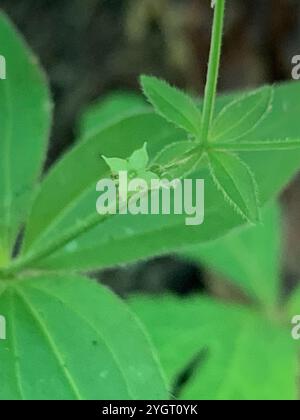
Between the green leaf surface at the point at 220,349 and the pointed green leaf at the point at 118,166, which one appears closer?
the pointed green leaf at the point at 118,166

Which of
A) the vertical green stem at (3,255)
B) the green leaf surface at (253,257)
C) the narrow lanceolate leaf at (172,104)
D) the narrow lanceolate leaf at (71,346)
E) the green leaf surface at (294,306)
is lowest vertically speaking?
the narrow lanceolate leaf at (71,346)

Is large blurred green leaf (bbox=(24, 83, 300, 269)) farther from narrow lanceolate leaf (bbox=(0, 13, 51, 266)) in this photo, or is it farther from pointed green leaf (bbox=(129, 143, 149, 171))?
pointed green leaf (bbox=(129, 143, 149, 171))

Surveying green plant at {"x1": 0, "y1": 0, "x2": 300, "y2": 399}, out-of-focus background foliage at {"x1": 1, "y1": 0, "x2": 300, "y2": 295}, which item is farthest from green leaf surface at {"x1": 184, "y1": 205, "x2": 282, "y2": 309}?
green plant at {"x1": 0, "y1": 0, "x2": 300, "y2": 399}

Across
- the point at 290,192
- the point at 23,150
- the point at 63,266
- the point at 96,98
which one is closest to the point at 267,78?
the point at 290,192

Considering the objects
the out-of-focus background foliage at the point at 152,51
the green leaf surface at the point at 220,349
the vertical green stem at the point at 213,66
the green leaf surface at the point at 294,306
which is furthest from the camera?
the out-of-focus background foliage at the point at 152,51

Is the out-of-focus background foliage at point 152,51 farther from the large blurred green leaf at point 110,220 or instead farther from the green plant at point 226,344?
the large blurred green leaf at point 110,220

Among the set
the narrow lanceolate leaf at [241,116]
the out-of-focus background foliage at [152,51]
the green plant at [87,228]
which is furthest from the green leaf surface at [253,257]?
the narrow lanceolate leaf at [241,116]

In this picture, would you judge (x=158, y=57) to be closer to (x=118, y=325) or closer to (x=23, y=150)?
(x=23, y=150)
